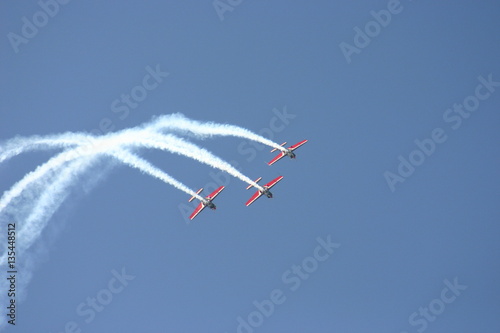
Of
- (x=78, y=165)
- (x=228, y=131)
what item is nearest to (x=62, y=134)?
(x=78, y=165)

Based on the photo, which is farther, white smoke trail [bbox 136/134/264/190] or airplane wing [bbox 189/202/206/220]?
airplane wing [bbox 189/202/206/220]

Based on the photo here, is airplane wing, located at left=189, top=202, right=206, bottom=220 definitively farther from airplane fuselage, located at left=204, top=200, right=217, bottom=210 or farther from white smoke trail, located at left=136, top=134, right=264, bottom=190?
white smoke trail, located at left=136, top=134, right=264, bottom=190

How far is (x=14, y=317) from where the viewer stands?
93.4 metres

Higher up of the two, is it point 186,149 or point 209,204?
point 186,149

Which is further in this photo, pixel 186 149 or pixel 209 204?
pixel 209 204

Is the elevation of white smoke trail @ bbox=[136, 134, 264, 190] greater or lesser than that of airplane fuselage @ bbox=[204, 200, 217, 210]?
greater

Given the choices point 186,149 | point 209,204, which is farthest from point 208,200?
point 186,149


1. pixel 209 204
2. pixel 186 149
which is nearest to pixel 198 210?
pixel 209 204

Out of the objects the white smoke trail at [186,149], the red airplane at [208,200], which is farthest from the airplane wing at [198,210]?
the white smoke trail at [186,149]

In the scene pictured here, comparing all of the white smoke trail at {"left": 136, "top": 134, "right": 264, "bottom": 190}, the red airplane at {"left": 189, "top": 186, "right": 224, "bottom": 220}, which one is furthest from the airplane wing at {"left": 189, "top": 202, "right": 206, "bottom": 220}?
the white smoke trail at {"left": 136, "top": 134, "right": 264, "bottom": 190}

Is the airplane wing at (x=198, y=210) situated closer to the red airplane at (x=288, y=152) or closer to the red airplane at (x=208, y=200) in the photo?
the red airplane at (x=208, y=200)

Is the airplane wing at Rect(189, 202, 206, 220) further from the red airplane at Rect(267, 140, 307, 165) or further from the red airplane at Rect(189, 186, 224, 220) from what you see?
the red airplane at Rect(267, 140, 307, 165)

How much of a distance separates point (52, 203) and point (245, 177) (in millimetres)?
20790

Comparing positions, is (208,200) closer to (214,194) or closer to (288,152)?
(214,194)
